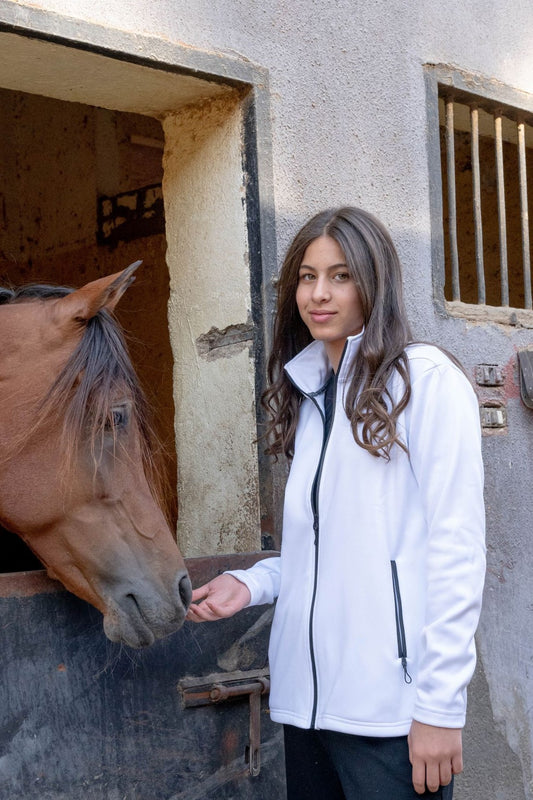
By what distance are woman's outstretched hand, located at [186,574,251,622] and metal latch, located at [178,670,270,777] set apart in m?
0.39

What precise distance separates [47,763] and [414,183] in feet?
7.21

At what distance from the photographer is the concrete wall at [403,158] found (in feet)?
9.09

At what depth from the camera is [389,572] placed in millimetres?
1672

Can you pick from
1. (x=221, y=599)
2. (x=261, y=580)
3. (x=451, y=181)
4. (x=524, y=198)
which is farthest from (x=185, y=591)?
(x=524, y=198)

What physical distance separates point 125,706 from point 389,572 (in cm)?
88

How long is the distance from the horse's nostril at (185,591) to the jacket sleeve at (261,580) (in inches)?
5.6

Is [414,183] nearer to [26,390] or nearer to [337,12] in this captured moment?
[337,12]

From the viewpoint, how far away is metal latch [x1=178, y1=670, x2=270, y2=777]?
Answer: 229cm

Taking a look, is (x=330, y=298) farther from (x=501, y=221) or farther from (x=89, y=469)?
(x=501, y=221)

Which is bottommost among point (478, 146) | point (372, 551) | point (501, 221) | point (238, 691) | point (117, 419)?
point (238, 691)

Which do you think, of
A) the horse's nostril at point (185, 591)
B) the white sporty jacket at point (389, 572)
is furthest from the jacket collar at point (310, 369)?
the horse's nostril at point (185, 591)

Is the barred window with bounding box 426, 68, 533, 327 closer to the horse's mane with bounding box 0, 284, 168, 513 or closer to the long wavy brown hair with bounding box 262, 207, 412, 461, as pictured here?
the long wavy brown hair with bounding box 262, 207, 412, 461

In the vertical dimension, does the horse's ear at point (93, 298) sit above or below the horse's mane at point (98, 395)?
above

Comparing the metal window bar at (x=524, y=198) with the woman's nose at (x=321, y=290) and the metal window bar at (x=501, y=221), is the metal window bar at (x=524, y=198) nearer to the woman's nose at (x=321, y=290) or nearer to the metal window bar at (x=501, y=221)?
the metal window bar at (x=501, y=221)
